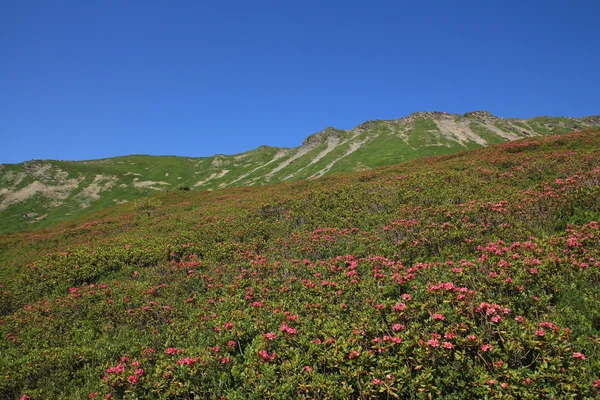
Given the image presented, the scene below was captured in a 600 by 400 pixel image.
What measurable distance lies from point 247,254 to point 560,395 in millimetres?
11877

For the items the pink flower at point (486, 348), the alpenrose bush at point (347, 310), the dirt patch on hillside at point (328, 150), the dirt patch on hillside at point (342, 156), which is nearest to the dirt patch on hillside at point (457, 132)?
the dirt patch on hillside at point (342, 156)

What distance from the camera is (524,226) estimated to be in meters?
11.5

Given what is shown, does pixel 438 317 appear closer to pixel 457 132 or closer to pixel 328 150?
pixel 457 132

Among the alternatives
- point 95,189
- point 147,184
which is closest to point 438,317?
point 147,184

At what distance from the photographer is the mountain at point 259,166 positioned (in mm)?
96625

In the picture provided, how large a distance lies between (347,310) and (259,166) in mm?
135368

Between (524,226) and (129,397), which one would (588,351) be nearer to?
(524,226)

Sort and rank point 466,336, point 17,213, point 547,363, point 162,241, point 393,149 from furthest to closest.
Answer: point 393,149, point 17,213, point 162,241, point 466,336, point 547,363

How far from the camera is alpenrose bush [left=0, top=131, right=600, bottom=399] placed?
5.45 metres

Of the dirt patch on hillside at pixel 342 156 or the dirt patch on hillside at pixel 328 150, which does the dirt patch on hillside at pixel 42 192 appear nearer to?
the dirt patch on hillside at pixel 328 150

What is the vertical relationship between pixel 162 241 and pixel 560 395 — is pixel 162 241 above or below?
above

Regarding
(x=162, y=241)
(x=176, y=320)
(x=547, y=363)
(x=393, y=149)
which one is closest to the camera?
(x=547, y=363)

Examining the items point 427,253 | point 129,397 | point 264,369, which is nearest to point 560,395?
point 264,369

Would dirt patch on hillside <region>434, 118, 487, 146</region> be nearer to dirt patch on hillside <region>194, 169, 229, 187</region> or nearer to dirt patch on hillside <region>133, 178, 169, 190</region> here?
dirt patch on hillside <region>194, 169, 229, 187</region>
